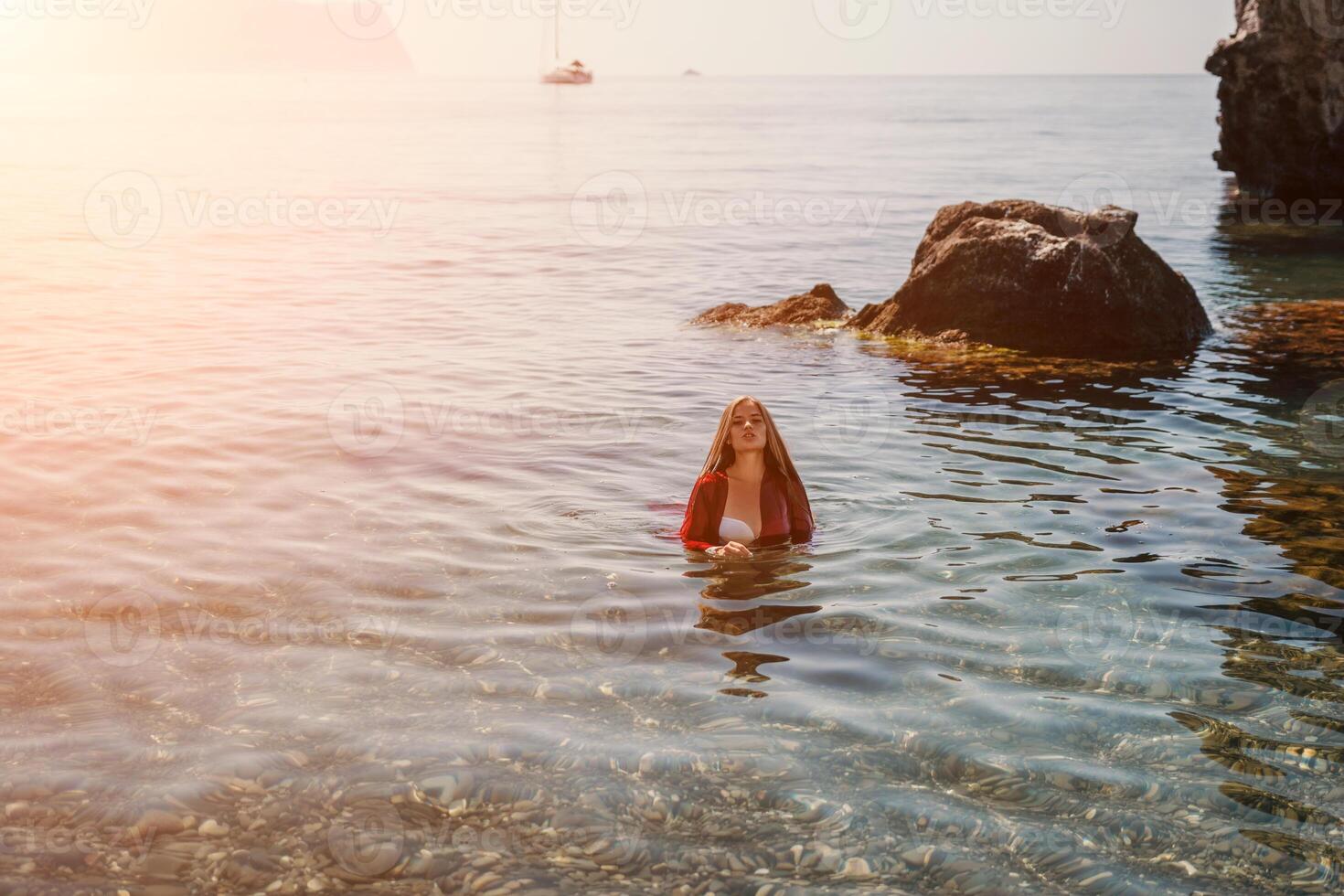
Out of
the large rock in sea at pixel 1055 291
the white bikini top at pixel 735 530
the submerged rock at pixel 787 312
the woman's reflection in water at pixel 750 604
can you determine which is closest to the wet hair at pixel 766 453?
the white bikini top at pixel 735 530

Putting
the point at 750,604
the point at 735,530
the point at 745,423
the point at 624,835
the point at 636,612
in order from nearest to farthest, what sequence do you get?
1. the point at 624,835
2. the point at 636,612
3. the point at 750,604
4. the point at 745,423
5. the point at 735,530

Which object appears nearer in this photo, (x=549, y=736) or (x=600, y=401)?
(x=549, y=736)

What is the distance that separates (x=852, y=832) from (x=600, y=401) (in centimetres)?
1013

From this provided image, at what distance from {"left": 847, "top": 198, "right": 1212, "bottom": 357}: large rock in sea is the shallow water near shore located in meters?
0.78

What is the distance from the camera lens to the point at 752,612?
28.5 ft

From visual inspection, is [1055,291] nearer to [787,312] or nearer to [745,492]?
[787,312]

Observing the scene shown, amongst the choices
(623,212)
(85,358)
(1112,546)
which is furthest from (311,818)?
(623,212)

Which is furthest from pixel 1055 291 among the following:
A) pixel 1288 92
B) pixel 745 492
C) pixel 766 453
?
pixel 1288 92

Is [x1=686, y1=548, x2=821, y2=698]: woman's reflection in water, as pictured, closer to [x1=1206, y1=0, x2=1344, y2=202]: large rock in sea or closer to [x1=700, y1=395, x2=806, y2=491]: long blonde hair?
[x1=700, y1=395, x2=806, y2=491]: long blonde hair

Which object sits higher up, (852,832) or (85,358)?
(85,358)

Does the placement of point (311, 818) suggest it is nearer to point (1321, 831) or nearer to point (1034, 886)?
point (1034, 886)

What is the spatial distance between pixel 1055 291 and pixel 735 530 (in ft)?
34.6

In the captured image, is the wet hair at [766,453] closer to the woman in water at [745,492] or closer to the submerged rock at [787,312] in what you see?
the woman in water at [745,492]

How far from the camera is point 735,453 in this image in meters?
9.93
